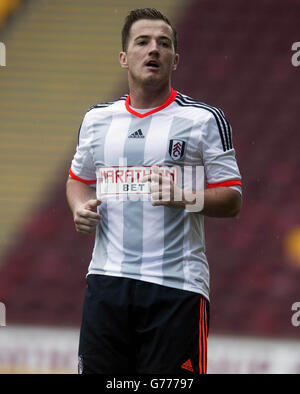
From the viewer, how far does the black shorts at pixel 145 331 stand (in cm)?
219

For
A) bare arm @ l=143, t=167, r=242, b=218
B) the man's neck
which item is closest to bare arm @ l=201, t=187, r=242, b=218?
bare arm @ l=143, t=167, r=242, b=218

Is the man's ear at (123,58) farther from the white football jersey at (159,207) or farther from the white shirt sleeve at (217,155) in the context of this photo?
the white shirt sleeve at (217,155)

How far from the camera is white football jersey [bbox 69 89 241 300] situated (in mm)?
2258

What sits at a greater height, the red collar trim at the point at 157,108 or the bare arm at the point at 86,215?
the red collar trim at the point at 157,108

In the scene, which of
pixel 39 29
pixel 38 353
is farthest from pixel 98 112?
pixel 39 29

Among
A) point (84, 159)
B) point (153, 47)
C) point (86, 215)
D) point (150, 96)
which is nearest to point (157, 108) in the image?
point (150, 96)

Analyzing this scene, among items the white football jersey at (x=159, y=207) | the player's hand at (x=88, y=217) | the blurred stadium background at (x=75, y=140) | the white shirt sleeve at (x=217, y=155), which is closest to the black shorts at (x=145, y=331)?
the white football jersey at (x=159, y=207)

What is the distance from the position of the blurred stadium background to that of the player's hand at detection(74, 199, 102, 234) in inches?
97.8

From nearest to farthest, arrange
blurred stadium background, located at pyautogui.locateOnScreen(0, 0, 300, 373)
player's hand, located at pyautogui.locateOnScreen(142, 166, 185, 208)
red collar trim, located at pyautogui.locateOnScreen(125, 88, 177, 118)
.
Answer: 1. player's hand, located at pyautogui.locateOnScreen(142, 166, 185, 208)
2. red collar trim, located at pyautogui.locateOnScreen(125, 88, 177, 118)
3. blurred stadium background, located at pyautogui.locateOnScreen(0, 0, 300, 373)

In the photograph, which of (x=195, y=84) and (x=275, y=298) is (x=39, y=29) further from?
(x=275, y=298)

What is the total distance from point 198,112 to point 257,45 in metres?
4.66

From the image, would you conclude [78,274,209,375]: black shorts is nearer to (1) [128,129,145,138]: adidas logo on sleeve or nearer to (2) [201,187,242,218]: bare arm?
(2) [201,187,242,218]: bare arm

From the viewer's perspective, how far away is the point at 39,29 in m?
7.21

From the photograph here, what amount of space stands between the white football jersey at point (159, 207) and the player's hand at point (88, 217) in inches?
2.8
